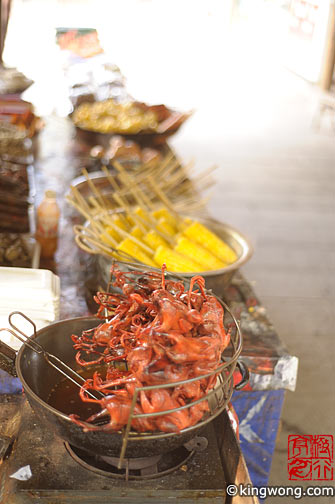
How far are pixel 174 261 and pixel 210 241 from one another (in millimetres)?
300

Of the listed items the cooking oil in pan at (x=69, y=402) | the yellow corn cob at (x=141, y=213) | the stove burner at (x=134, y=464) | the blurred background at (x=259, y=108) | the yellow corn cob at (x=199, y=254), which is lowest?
the blurred background at (x=259, y=108)

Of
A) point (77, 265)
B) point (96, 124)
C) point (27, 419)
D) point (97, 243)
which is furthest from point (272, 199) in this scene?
point (27, 419)

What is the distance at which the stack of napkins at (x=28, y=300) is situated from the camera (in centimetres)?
200

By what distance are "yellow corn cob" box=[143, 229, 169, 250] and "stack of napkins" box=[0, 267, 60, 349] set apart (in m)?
0.59

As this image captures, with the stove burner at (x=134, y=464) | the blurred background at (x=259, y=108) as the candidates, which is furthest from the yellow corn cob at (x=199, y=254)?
the blurred background at (x=259, y=108)

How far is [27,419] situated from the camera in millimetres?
1717

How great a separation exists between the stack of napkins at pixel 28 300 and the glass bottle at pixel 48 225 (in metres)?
0.79

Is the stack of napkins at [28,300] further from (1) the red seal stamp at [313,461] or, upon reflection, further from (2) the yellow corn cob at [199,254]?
(1) the red seal stamp at [313,461]

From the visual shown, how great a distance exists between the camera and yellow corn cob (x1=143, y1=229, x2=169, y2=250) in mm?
2537

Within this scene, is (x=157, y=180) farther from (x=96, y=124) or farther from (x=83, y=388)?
(x=83, y=388)

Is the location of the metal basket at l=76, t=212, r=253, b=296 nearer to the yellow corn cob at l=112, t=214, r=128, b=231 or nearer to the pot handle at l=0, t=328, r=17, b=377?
the yellow corn cob at l=112, t=214, r=128, b=231

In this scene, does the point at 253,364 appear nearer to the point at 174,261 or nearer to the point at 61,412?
the point at 174,261

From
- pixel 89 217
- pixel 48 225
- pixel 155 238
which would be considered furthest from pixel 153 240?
pixel 48 225

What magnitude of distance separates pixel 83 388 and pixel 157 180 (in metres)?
2.32
